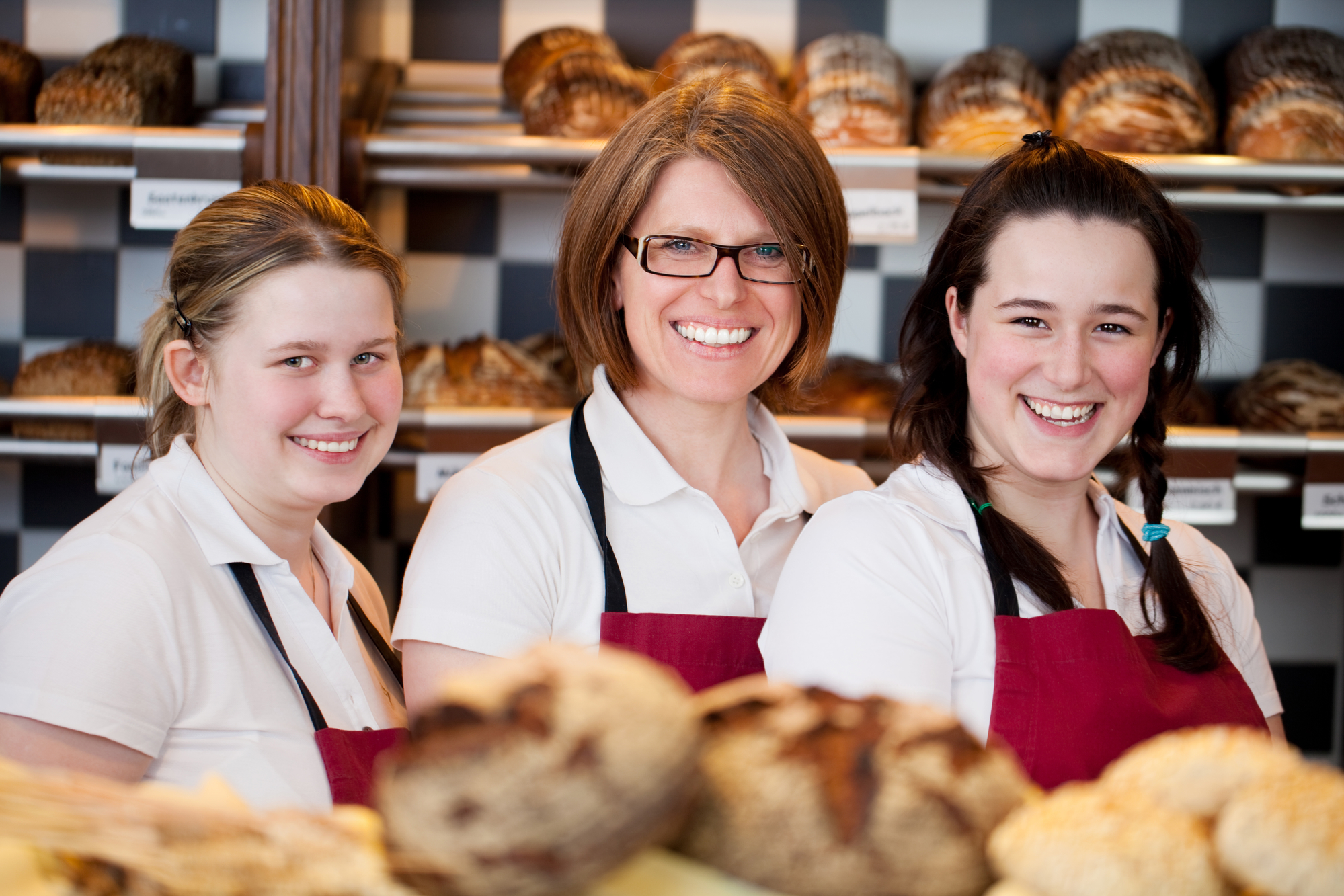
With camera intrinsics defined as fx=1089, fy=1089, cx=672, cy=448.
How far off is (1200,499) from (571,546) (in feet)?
4.68

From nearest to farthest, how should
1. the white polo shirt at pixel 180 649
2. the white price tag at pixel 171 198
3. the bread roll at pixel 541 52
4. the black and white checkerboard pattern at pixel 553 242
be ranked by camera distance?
1. the white polo shirt at pixel 180 649
2. the white price tag at pixel 171 198
3. the bread roll at pixel 541 52
4. the black and white checkerboard pattern at pixel 553 242

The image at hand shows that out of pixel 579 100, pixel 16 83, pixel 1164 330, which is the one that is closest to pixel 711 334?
pixel 1164 330

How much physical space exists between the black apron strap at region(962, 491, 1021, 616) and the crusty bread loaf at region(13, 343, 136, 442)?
5.75ft

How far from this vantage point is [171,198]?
2.01 metres

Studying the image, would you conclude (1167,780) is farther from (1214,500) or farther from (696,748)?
(1214,500)

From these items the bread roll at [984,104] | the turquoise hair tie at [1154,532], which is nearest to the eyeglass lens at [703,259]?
the turquoise hair tie at [1154,532]

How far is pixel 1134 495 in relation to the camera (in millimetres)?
2309

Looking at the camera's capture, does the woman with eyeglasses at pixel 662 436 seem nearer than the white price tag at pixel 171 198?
Yes

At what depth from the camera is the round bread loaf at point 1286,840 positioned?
41 cm

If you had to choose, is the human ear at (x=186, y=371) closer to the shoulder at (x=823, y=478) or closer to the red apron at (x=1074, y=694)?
the shoulder at (x=823, y=478)

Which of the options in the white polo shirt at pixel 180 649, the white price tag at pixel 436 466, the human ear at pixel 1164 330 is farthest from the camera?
the white price tag at pixel 436 466

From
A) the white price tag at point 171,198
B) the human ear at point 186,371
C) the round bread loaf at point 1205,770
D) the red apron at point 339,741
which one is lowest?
the red apron at point 339,741

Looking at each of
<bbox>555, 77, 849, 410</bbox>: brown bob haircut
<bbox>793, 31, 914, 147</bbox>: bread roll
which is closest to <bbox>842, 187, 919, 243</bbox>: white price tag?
<bbox>793, 31, 914, 147</bbox>: bread roll

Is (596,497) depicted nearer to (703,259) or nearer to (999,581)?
A: (703,259)
